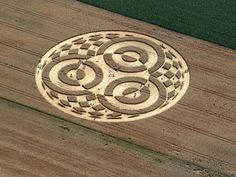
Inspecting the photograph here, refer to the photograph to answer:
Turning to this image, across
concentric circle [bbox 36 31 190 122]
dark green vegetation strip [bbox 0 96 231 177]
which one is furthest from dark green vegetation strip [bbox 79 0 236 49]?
dark green vegetation strip [bbox 0 96 231 177]

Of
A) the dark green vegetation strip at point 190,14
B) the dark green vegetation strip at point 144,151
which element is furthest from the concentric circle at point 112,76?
the dark green vegetation strip at point 190,14

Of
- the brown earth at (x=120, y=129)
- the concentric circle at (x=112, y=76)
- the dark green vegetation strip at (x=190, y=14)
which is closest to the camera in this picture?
the brown earth at (x=120, y=129)

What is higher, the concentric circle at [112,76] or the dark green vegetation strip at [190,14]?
the dark green vegetation strip at [190,14]

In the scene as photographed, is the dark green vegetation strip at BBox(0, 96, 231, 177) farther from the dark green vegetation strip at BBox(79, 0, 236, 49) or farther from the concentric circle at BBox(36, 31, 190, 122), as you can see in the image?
the dark green vegetation strip at BBox(79, 0, 236, 49)

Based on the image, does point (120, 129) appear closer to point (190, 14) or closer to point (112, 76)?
point (112, 76)

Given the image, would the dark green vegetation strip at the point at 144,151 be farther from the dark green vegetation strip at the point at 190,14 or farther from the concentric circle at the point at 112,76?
the dark green vegetation strip at the point at 190,14

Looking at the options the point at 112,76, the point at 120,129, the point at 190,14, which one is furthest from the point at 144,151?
the point at 190,14
